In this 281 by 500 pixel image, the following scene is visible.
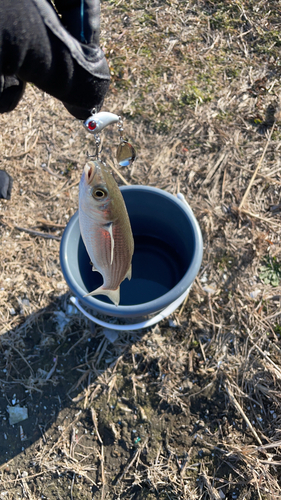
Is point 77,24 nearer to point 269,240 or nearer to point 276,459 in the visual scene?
point 269,240

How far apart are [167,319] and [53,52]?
1684 mm

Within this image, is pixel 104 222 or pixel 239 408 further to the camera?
pixel 239 408

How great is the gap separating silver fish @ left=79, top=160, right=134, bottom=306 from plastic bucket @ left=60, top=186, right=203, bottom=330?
0.29 m

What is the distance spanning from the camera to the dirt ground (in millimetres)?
1966

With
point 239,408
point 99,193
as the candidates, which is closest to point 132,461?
point 239,408

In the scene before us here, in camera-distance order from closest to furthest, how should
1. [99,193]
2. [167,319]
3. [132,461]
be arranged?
[99,193]
[132,461]
[167,319]

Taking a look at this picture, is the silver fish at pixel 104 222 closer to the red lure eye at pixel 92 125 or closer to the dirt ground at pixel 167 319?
the red lure eye at pixel 92 125

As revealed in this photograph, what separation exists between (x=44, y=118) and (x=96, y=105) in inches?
71.9

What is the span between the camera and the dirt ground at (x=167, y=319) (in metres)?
1.97

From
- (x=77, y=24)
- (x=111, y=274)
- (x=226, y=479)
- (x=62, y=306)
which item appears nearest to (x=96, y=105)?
(x=77, y=24)

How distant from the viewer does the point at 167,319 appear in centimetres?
229

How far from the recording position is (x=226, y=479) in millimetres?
1921

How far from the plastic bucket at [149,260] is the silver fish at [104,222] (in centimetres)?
29

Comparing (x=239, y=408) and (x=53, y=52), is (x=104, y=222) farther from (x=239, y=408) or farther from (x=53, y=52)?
(x=239, y=408)
